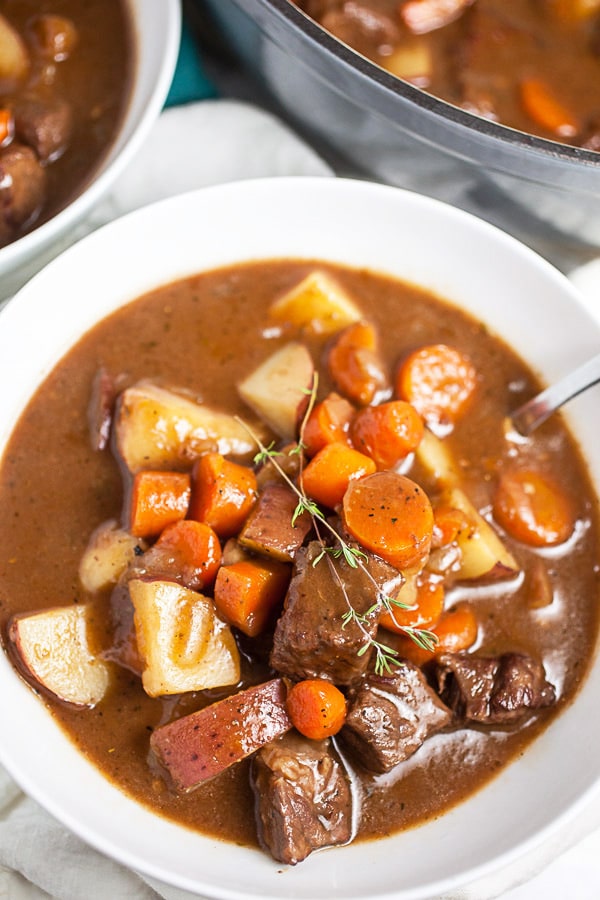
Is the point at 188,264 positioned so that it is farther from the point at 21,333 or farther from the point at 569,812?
the point at 569,812

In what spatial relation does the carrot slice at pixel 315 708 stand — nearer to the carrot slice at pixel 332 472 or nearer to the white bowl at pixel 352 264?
the white bowl at pixel 352 264

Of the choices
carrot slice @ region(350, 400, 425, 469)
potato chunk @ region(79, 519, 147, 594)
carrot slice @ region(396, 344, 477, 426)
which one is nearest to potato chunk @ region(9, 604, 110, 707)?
potato chunk @ region(79, 519, 147, 594)

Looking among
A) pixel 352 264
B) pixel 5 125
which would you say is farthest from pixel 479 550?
pixel 5 125

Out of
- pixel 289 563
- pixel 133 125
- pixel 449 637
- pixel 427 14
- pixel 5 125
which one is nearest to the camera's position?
pixel 289 563

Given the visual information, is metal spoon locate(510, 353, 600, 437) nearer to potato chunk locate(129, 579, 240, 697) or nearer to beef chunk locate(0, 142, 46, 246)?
potato chunk locate(129, 579, 240, 697)

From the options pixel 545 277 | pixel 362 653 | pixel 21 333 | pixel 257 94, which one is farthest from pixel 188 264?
pixel 362 653

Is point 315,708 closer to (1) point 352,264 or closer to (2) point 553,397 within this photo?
(2) point 553,397
